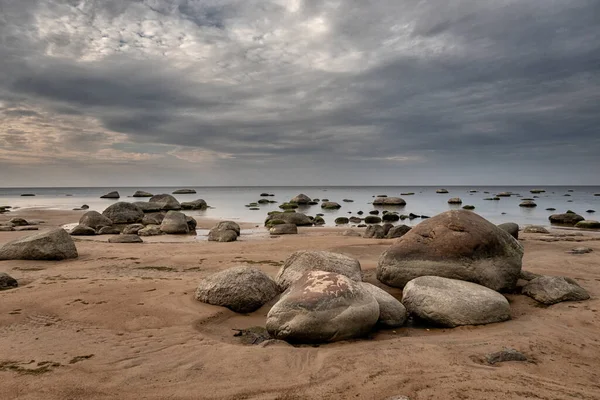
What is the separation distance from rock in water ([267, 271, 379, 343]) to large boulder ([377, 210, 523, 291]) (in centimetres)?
299

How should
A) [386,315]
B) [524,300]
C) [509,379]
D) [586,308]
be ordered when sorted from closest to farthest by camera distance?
[509,379] → [386,315] → [586,308] → [524,300]

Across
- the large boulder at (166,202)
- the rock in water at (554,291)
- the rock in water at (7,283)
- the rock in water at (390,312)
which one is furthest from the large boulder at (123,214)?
the rock in water at (554,291)

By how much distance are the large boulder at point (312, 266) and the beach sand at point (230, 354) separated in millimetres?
1101

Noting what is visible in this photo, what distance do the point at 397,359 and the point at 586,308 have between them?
5057mm

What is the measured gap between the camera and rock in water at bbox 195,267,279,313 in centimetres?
781

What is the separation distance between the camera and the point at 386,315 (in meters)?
7.09

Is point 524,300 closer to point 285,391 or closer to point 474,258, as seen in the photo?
point 474,258

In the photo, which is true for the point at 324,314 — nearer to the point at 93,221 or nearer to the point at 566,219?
the point at 93,221

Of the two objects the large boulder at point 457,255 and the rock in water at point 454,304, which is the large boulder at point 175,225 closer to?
the large boulder at point 457,255

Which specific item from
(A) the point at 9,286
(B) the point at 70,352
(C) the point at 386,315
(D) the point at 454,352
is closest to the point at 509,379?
(D) the point at 454,352

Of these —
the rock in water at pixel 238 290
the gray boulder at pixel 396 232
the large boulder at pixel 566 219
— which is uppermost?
the rock in water at pixel 238 290

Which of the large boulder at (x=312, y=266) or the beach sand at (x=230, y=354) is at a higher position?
the large boulder at (x=312, y=266)

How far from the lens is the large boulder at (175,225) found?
76.8 ft

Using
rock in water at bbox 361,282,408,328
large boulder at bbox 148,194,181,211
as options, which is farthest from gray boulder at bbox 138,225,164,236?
large boulder at bbox 148,194,181,211
